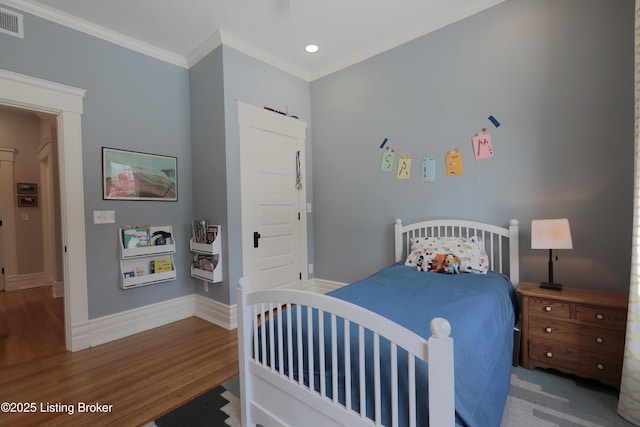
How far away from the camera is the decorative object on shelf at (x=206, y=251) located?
116 inches

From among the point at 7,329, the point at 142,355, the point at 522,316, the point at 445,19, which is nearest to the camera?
the point at 522,316

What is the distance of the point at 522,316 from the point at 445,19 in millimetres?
2652

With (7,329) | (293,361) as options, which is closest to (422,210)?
(293,361)

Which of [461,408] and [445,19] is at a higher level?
[445,19]

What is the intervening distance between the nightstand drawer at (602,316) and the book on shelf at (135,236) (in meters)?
3.60

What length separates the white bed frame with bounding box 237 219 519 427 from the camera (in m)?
0.85

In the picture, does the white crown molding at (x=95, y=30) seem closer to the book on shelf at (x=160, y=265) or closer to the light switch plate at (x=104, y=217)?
the light switch plate at (x=104, y=217)

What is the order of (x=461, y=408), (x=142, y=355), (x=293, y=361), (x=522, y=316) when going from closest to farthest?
1. (x=461, y=408)
2. (x=293, y=361)
3. (x=522, y=316)
4. (x=142, y=355)

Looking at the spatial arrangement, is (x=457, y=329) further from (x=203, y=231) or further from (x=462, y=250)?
(x=203, y=231)

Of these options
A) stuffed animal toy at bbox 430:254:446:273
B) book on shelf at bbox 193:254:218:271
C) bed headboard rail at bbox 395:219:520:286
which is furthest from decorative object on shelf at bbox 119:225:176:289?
stuffed animal toy at bbox 430:254:446:273

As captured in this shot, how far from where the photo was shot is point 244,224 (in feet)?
9.94

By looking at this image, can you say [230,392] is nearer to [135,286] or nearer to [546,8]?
[135,286]

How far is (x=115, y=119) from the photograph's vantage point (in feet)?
9.15

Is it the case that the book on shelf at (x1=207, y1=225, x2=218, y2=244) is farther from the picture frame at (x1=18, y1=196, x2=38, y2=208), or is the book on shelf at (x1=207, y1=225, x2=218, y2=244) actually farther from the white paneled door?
the picture frame at (x1=18, y1=196, x2=38, y2=208)
